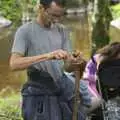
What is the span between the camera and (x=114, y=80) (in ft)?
16.9

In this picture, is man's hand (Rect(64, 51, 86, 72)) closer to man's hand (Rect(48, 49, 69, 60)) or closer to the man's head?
man's hand (Rect(48, 49, 69, 60))

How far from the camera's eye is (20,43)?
4344mm

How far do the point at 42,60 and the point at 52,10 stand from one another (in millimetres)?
448

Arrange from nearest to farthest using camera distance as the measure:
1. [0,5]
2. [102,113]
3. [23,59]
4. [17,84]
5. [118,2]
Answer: [23,59] → [102,113] → [17,84] → [0,5] → [118,2]

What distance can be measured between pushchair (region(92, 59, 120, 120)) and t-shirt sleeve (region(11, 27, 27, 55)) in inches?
42.4

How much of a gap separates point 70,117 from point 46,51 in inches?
25.1

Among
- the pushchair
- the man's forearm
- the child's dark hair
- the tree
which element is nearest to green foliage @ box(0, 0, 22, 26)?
the tree

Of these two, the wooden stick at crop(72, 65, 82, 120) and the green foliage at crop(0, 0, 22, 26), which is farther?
the green foliage at crop(0, 0, 22, 26)

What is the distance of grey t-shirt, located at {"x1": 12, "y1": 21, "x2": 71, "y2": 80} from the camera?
4371 mm

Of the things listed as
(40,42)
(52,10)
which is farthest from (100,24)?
(52,10)

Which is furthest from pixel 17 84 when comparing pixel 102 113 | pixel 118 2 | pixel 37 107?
pixel 118 2

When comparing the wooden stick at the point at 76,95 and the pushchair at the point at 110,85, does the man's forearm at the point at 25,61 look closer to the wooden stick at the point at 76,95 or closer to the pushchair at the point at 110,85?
the wooden stick at the point at 76,95

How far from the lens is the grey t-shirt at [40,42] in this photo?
172 inches

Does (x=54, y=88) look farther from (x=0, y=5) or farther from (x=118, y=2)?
(x=118, y=2)
